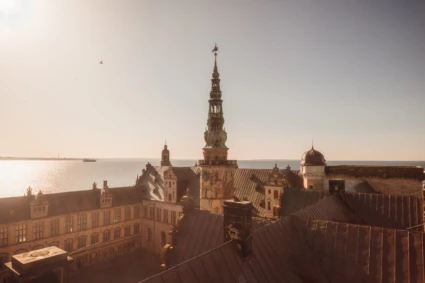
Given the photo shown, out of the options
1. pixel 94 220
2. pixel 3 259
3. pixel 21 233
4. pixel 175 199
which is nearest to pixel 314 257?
pixel 175 199

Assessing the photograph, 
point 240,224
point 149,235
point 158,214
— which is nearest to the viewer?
point 240,224

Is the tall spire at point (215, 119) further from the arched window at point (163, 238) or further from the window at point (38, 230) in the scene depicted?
the window at point (38, 230)

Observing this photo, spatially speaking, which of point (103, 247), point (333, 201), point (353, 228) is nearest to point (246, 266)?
point (353, 228)

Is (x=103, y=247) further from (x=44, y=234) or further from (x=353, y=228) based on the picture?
(x=353, y=228)

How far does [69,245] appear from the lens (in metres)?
37.7

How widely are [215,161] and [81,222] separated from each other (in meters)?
21.4

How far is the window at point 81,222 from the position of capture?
39.0m

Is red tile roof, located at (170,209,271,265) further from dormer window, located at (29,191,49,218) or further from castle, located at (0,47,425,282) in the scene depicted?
dormer window, located at (29,191,49,218)

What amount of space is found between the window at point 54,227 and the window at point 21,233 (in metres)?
3.02

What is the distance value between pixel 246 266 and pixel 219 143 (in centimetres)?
2410

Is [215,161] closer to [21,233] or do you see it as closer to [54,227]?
[54,227]

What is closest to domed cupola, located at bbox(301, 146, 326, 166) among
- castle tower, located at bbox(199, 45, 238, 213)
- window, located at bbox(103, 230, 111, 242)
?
castle tower, located at bbox(199, 45, 238, 213)

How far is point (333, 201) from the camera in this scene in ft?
78.8

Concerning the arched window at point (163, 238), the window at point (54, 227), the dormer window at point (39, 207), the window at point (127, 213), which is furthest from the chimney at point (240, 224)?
the window at point (127, 213)
